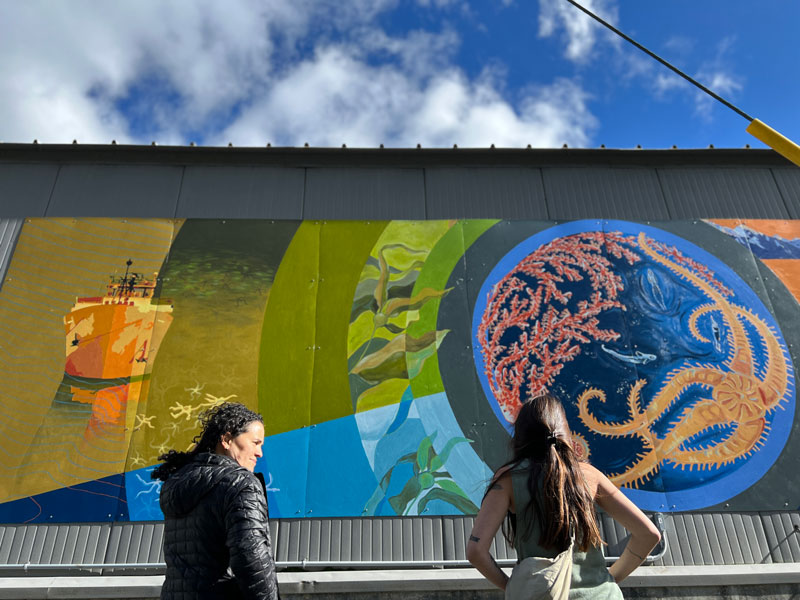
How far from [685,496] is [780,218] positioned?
3.47 meters

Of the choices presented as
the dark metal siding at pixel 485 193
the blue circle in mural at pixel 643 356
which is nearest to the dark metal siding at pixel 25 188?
the dark metal siding at pixel 485 193

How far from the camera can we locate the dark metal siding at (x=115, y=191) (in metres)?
6.10

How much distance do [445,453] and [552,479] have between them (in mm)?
3301

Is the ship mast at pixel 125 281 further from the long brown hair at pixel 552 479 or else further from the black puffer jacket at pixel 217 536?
the long brown hair at pixel 552 479

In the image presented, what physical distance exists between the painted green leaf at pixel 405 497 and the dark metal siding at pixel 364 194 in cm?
277

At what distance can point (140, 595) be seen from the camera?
4.43 metres

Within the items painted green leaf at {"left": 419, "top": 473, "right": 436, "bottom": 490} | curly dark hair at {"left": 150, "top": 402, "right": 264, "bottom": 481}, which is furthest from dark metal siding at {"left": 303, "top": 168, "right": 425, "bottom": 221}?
curly dark hair at {"left": 150, "top": 402, "right": 264, "bottom": 481}

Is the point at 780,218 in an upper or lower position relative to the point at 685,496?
upper

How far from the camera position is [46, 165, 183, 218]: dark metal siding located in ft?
20.0

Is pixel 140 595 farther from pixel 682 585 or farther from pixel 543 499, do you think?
pixel 682 585

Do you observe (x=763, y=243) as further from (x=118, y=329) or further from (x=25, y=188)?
(x=25, y=188)

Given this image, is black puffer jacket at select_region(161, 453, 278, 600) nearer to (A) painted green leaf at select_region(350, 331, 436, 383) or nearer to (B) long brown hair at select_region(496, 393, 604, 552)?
(B) long brown hair at select_region(496, 393, 604, 552)

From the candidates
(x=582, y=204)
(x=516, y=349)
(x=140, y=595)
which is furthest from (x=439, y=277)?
(x=140, y=595)

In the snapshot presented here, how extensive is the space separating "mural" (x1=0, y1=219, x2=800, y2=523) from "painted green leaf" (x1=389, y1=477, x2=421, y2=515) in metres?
0.02
